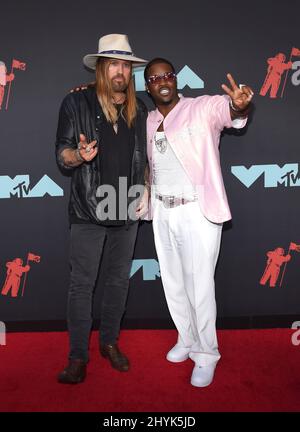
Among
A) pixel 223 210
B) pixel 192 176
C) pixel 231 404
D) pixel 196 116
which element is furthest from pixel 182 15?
pixel 231 404

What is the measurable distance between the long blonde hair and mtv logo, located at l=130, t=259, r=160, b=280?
104 centimetres

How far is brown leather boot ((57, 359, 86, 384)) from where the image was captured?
227cm

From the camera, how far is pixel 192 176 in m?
2.24

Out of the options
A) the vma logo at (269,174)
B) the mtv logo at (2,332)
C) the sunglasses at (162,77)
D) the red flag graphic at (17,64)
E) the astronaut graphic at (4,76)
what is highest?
the red flag graphic at (17,64)

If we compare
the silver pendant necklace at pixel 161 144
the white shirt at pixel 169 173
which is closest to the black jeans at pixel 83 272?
the white shirt at pixel 169 173

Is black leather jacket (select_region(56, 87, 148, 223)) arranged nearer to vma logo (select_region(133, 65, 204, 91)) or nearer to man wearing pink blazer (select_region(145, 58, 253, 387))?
man wearing pink blazer (select_region(145, 58, 253, 387))

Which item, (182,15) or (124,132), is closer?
(124,132)

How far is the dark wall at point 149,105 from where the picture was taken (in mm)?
2691

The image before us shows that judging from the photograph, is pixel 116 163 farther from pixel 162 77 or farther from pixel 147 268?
pixel 147 268

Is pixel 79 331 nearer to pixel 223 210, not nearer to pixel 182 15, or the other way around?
pixel 223 210

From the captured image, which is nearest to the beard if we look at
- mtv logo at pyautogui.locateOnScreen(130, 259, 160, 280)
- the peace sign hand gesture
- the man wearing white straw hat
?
the man wearing white straw hat

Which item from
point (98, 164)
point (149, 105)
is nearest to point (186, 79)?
point (149, 105)

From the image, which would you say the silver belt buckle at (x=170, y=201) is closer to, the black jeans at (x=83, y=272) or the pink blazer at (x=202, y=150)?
the pink blazer at (x=202, y=150)

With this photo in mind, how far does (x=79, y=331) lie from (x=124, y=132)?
1.15 meters
